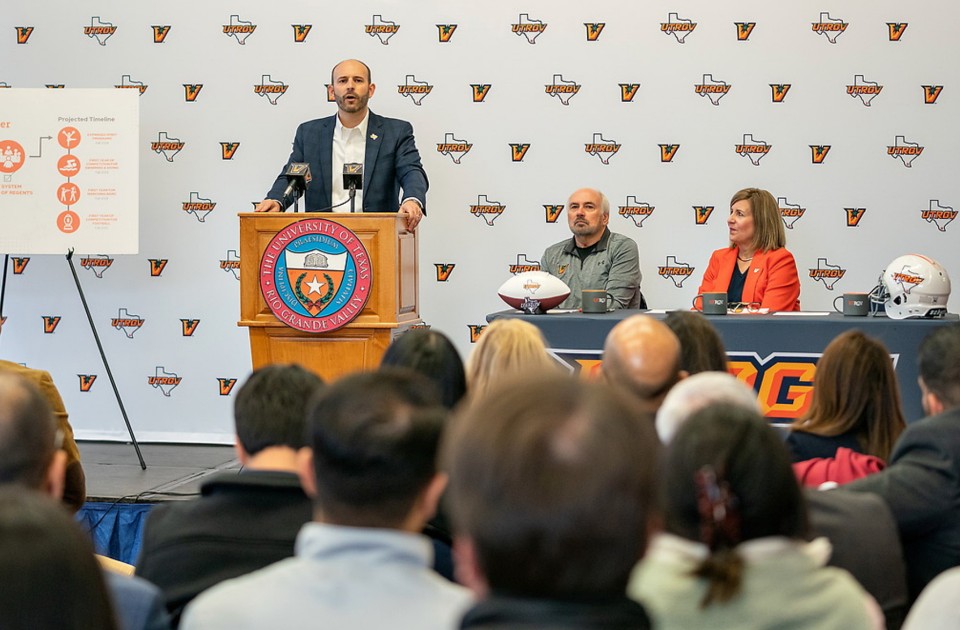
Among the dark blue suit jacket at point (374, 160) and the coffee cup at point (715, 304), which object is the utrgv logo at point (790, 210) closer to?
the coffee cup at point (715, 304)

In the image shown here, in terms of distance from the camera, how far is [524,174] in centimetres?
599

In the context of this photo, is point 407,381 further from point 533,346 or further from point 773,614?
point 533,346

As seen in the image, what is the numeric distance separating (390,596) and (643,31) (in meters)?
5.17

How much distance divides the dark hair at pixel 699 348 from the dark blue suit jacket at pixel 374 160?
2.62 m

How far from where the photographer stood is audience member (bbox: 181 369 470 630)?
112 centimetres

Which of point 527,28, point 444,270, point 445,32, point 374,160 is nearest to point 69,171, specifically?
point 374,160

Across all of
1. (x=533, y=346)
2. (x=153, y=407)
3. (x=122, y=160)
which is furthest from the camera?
(x=153, y=407)

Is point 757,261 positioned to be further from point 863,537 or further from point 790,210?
point 863,537

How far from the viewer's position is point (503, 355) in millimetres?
2482

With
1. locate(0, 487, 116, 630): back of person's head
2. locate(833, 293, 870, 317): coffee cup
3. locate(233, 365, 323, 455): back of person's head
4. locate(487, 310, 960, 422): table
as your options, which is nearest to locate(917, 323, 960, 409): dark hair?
locate(233, 365, 323, 455): back of person's head

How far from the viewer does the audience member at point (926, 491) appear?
197 cm

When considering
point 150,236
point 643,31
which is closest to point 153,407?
point 150,236

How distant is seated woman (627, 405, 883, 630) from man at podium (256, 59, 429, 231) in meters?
3.95

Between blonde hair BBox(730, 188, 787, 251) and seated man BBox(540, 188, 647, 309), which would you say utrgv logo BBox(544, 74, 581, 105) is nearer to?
seated man BBox(540, 188, 647, 309)
